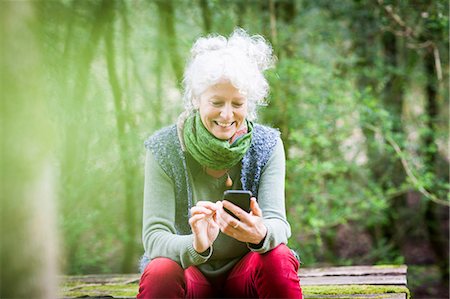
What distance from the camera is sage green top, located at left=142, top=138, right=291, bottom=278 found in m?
2.18

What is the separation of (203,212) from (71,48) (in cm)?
417

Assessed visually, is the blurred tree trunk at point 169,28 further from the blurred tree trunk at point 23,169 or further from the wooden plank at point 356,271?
the blurred tree trunk at point 23,169

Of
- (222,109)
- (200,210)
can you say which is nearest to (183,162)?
(222,109)

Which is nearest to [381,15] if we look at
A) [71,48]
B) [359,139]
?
[359,139]

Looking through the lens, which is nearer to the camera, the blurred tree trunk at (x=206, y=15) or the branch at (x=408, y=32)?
the branch at (x=408, y=32)

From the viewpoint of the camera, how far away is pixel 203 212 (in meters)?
2.01

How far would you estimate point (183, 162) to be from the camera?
237 cm

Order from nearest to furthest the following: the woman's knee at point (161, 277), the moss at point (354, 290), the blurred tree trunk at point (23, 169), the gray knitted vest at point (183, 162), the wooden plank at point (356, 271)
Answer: the blurred tree trunk at point (23, 169) → the woman's knee at point (161, 277) → the gray knitted vest at point (183, 162) → the moss at point (354, 290) → the wooden plank at point (356, 271)

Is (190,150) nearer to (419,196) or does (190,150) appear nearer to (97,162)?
(97,162)

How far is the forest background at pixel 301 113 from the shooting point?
5238 millimetres

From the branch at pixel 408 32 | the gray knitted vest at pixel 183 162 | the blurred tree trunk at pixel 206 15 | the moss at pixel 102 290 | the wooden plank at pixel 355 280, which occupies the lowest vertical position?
the moss at pixel 102 290

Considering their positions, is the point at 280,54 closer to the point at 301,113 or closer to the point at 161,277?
the point at 301,113

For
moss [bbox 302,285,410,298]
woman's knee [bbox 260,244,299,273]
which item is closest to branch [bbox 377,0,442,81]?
moss [bbox 302,285,410,298]

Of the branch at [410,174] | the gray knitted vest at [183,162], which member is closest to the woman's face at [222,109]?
the gray knitted vest at [183,162]
